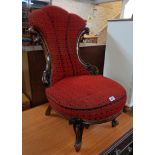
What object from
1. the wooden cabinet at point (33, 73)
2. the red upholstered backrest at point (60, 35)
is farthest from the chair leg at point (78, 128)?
the wooden cabinet at point (33, 73)

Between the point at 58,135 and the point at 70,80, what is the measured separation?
0.44 metres

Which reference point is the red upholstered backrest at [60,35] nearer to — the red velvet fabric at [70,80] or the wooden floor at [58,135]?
the red velvet fabric at [70,80]

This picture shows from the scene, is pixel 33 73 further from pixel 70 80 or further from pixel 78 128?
pixel 78 128

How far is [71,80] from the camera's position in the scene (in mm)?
1325

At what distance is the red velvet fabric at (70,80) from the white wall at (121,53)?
1.24ft

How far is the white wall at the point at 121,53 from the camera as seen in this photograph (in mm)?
1600

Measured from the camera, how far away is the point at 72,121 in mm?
1101

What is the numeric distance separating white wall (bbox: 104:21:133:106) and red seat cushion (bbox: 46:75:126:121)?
0.49m

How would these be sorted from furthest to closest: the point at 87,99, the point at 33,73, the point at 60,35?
the point at 33,73
the point at 60,35
the point at 87,99

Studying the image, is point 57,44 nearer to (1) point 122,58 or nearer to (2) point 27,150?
(1) point 122,58

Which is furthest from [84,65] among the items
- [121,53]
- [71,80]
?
[121,53]

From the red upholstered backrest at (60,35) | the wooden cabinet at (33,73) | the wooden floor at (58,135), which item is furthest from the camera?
the wooden cabinet at (33,73)

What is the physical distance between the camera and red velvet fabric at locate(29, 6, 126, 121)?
3.43 ft
